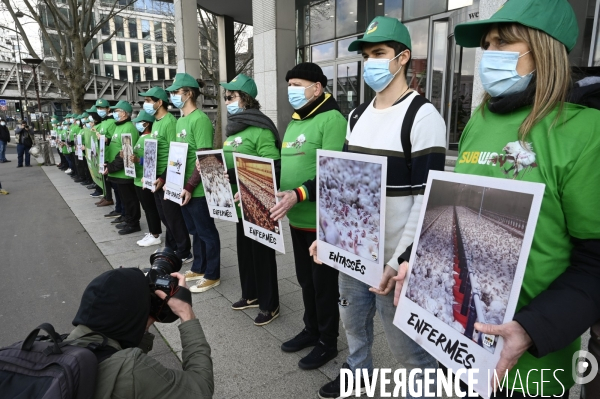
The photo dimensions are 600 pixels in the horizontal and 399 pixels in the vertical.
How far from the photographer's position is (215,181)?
153 inches

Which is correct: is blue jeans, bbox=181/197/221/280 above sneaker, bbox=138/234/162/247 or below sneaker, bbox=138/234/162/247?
above

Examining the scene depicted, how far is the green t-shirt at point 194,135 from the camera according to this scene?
→ 4.39 metres

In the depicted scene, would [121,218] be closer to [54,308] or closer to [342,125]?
[54,308]

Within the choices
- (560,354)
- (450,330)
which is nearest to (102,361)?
(450,330)

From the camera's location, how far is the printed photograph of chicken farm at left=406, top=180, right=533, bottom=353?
1199 mm

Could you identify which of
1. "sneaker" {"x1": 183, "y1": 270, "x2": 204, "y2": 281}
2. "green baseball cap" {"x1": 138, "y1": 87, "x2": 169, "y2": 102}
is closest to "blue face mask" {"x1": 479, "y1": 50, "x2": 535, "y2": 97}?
"sneaker" {"x1": 183, "y1": 270, "x2": 204, "y2": 281}

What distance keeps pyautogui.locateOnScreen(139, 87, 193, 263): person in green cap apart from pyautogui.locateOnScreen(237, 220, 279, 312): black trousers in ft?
4.77

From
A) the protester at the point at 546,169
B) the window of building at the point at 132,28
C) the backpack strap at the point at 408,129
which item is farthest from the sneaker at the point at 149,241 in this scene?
the window of building at the point at 132,28

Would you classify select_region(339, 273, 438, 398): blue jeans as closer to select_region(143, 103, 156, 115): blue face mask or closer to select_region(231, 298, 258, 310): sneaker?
select_region(231, 298, 258, 310): sneaker

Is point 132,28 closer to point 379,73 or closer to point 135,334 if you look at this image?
point 379,73

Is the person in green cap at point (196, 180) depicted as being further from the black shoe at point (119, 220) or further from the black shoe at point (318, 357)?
the black shoe at point (119, 220)

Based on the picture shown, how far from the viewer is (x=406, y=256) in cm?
167

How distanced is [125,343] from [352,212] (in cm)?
118

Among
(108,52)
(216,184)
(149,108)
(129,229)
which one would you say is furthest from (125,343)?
(108,52)
